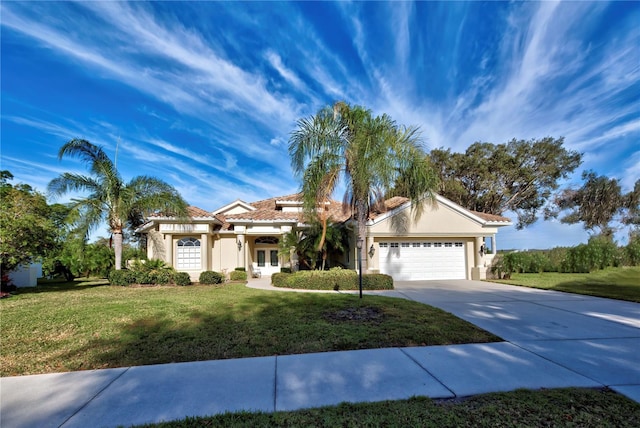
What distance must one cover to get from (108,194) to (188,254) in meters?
5.46

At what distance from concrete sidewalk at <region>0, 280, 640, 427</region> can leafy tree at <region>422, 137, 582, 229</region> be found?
952 inches

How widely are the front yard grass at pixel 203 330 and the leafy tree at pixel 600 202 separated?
104 ft

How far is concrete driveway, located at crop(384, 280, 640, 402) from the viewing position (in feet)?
14.3

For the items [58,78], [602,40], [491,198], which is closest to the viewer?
[58,78]

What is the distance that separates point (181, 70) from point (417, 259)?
48.7ft

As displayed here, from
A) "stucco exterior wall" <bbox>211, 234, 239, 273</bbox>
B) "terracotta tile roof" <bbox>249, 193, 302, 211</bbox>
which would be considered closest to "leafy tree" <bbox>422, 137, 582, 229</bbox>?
"terracotta tile roof" <bbox>249, 193, 302, 211</bbox>

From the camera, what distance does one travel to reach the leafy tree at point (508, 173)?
92.6ft

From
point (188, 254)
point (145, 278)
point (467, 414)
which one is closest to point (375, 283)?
point (467, 414)

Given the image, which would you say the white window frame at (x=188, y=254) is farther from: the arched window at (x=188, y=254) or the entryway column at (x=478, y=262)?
the entryway column at (x=478, y=262)

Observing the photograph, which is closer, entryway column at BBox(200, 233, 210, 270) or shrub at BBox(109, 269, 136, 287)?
shrub at BBox(109, 269, 136, 287)

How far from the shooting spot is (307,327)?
6.37 meters

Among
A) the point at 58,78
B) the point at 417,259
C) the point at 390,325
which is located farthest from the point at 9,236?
the point at 417,259

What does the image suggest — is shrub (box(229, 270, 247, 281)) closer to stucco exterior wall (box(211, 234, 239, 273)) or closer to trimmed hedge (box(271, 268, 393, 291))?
stucco exterior wall (box(211, 234, 239, 273))

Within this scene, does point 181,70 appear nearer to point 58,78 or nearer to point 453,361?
point 58,78
